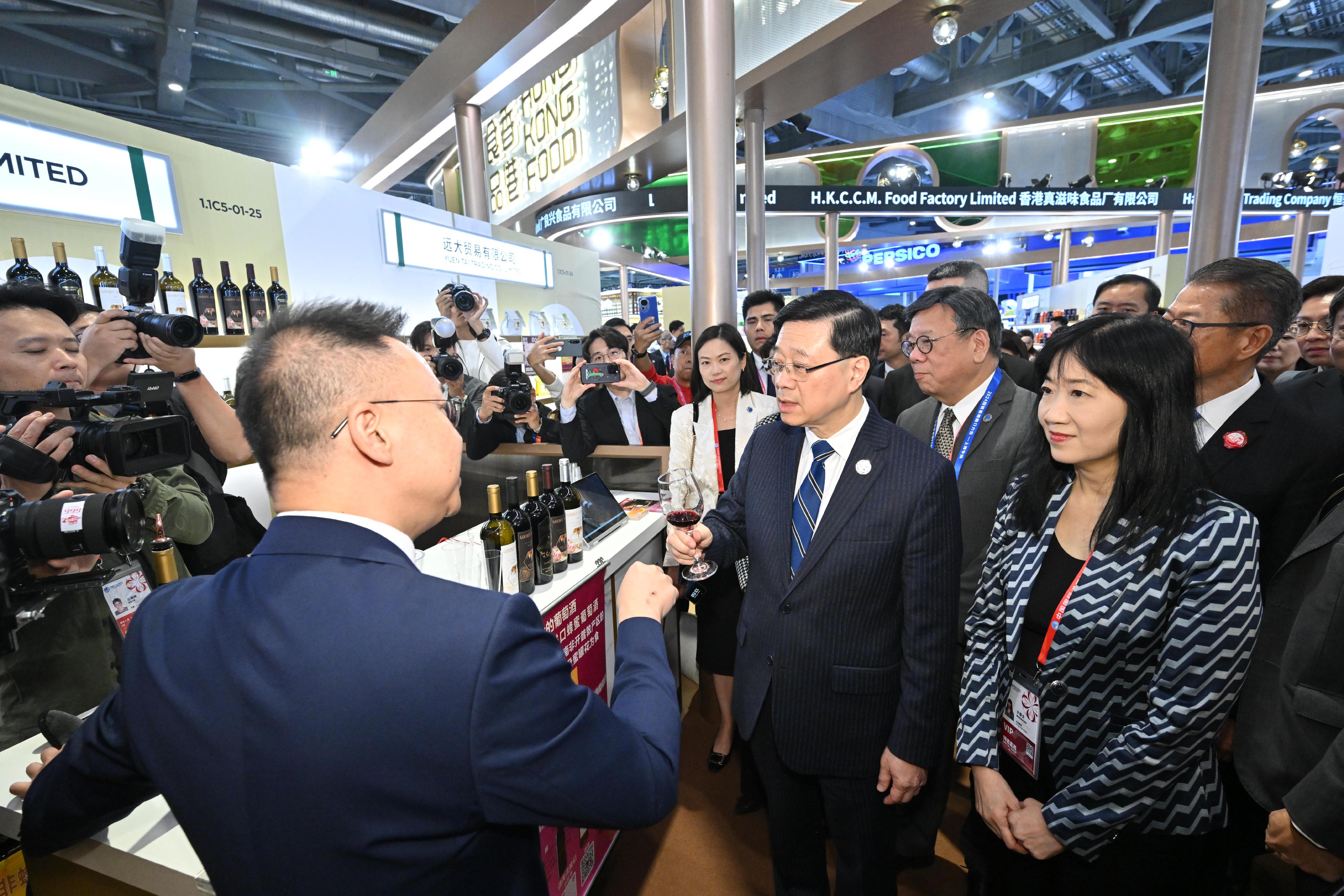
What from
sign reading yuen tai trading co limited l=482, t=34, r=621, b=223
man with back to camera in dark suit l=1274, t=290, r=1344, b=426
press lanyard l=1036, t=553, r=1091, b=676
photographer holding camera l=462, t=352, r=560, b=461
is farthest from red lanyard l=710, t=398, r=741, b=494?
sign reading yuen tai trading co limited l=482, t=34, r=621, b=223

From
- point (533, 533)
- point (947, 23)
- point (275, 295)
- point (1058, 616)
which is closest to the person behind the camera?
point (1058, 616)

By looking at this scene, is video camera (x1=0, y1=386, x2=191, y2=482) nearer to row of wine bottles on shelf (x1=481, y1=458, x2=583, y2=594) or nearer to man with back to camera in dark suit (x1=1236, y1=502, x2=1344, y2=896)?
row of wine bottles on shelf (x1=481, y1=458, x2=583, y2=594)

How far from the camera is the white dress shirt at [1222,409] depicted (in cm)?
163

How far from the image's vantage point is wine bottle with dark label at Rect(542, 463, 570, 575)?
6.12 feet

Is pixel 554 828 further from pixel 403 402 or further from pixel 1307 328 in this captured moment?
pixel 1307 328

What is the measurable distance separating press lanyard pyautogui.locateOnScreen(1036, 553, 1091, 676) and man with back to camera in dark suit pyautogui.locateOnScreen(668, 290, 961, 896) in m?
0.18

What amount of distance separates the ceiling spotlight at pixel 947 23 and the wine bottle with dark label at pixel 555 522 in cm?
515

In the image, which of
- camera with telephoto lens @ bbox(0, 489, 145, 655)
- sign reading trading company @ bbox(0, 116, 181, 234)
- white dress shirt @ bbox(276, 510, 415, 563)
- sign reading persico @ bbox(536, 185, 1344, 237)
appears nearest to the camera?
white dress shirt @ bbox(276, 510, 415, 563)

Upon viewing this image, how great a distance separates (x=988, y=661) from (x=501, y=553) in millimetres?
1337

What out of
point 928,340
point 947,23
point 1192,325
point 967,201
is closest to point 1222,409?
point 1192,325

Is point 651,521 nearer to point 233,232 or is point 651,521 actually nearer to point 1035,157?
point 233,232

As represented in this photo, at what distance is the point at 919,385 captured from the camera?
2.60 metres

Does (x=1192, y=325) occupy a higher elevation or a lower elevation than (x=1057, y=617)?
higher

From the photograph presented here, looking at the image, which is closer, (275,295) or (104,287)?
(104,287)
